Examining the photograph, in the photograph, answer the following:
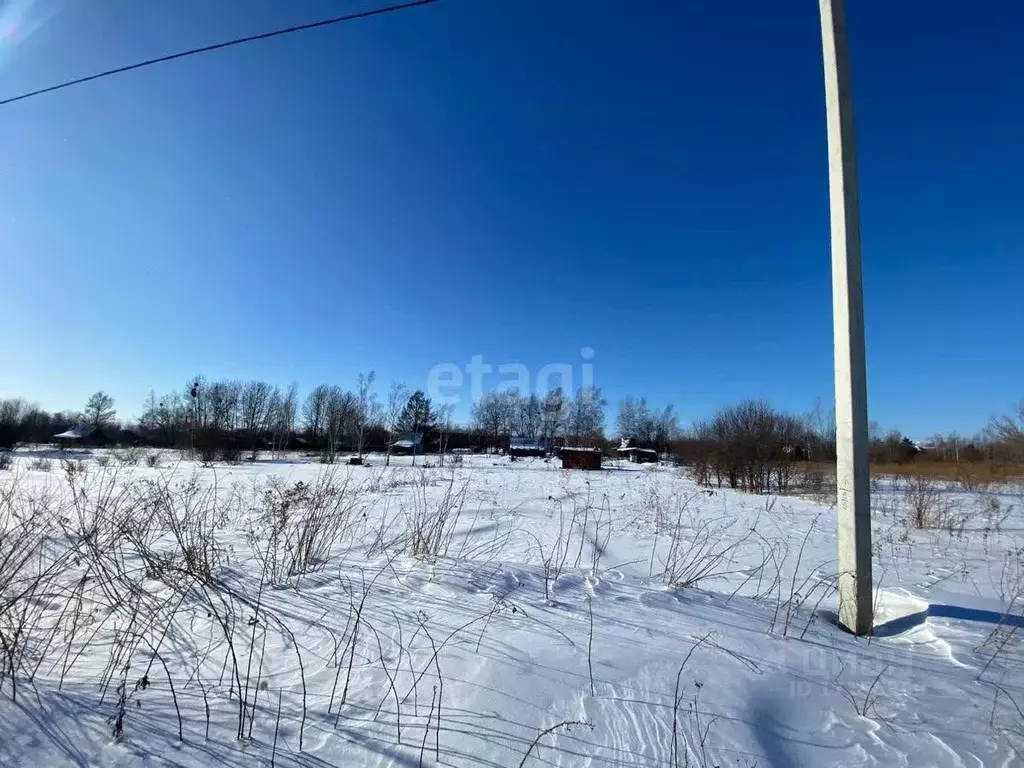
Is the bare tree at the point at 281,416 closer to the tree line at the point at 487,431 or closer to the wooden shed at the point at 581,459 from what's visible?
the tree line at the point at 487,431

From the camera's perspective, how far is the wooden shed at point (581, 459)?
24.8m

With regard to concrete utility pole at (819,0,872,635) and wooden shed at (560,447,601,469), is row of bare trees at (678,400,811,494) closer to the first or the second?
wooden shed at (560,447,601,469)

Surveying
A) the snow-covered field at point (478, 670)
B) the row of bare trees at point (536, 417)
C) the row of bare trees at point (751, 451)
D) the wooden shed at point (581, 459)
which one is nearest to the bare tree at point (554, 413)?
the row of bare trees at point (536, 417)

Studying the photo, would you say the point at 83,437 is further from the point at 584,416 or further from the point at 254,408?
the point at 584,416

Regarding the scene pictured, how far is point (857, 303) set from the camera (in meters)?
2.79

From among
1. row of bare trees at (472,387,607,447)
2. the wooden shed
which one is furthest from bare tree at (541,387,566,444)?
the wooden shed

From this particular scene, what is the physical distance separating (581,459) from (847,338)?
2280cm

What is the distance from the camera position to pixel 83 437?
46188 millimetres

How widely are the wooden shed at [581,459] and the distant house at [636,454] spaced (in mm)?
14051

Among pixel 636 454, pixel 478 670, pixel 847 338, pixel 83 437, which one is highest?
pixel 847 338

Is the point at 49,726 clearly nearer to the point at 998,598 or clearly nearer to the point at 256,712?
the point at 256,712

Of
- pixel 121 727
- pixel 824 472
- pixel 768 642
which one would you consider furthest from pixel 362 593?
pixel 824 472

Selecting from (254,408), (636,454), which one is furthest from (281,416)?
(636,454)

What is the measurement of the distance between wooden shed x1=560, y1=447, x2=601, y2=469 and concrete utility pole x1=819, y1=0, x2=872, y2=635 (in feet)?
72.5
